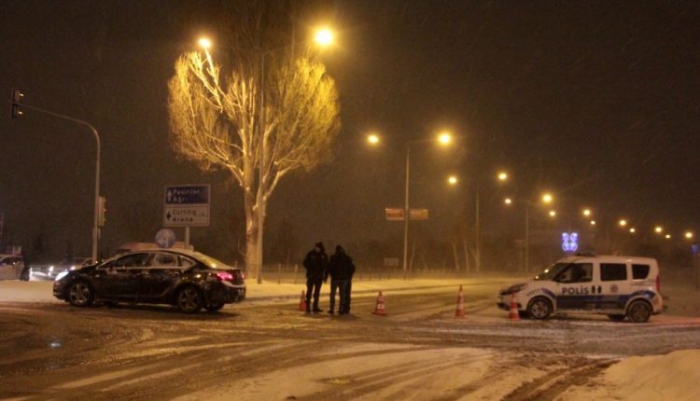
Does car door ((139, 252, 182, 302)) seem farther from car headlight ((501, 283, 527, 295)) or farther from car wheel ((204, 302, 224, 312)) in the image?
car headlight ((501, 283, 527, 295))

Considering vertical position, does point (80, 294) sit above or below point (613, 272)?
below

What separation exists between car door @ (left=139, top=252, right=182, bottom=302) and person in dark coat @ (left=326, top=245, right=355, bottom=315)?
3783 mm

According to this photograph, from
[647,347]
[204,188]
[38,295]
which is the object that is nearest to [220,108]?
[204,188]

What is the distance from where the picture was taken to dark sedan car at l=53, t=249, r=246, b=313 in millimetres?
18328

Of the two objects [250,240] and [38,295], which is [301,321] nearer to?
[38,295]

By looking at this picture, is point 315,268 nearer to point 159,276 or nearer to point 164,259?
point 164,259

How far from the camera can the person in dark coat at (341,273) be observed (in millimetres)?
19406

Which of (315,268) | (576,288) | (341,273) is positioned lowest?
(576,288)

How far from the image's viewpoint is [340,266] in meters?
19.4

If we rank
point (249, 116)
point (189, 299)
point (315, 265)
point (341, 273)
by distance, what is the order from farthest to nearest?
point (249, 116)
point (315, 265)
point (341, 273)
point (189, 299)

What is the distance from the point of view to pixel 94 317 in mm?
16656

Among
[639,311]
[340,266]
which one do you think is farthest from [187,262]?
[639,311]

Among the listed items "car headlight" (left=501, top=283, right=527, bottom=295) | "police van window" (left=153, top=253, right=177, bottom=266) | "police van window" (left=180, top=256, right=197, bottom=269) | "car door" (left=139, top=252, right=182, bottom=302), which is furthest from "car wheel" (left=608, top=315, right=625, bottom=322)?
"police van window" (left=153, top=253, right=177, bottom=266)

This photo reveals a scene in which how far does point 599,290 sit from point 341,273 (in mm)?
6818
